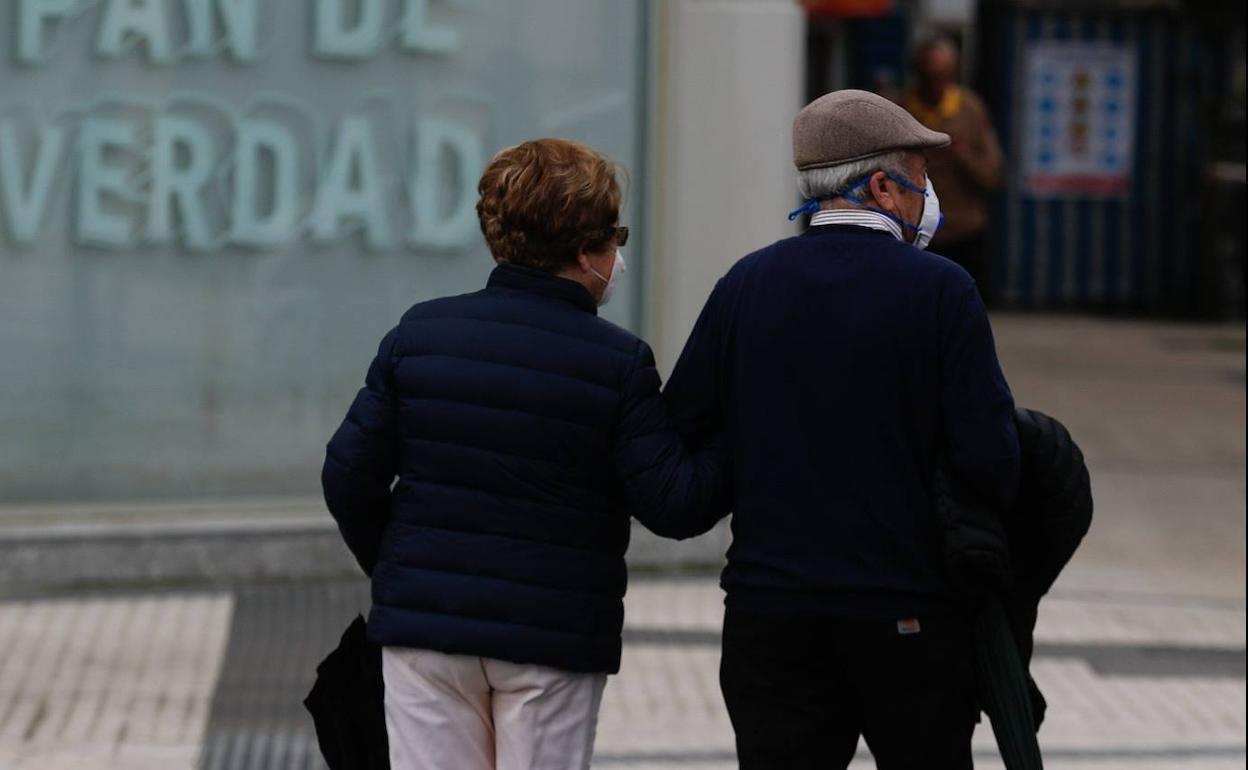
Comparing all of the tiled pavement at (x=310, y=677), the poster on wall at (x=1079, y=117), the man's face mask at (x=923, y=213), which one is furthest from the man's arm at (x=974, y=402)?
the poster on wall at (x=1079, y=117)

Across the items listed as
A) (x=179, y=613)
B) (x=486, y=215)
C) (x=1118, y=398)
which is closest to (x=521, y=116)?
(x=179, y=613)

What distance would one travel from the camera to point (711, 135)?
7.57 m

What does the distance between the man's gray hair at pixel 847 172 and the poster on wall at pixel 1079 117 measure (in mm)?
13986

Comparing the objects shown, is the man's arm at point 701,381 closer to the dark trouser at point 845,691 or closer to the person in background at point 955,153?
the dark trouser at point 845,691

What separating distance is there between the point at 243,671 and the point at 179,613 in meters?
0.73

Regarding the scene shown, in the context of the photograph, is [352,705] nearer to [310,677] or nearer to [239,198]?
[310,677]

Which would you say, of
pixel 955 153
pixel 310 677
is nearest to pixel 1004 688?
pixel 310 677

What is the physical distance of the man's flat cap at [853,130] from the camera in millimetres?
3434

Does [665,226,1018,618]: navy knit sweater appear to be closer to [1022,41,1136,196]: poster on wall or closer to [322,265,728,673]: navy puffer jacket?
[322,265,728,673]: navy puffer jacket

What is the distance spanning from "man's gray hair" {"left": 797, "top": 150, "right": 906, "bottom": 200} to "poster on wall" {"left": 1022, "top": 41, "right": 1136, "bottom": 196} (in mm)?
13986

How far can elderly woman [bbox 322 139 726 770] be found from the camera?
11.2ft

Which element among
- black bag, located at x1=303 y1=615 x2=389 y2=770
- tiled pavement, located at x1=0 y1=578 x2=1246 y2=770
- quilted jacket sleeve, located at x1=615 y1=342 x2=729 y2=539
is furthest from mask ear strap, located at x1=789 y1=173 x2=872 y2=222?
tiled pavement, located at x1=0 y1=578 x2=1246 y2=770

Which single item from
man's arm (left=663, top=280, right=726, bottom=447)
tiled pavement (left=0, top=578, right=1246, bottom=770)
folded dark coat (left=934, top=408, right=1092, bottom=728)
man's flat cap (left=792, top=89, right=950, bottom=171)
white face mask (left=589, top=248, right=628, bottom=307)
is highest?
man's flat cap (left=792, top=89, right=950, bottom=171)

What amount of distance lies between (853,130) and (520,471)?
0.74 m
